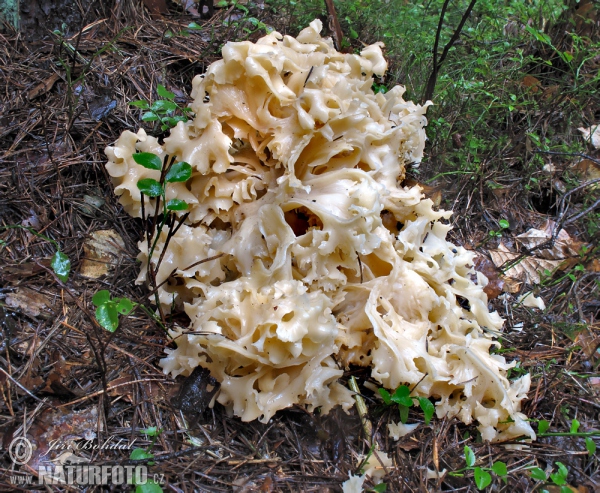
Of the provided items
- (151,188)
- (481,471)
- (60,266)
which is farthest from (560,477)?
(60,266)

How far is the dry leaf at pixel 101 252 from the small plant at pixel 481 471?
95.5 inches

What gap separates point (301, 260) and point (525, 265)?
7.44ft

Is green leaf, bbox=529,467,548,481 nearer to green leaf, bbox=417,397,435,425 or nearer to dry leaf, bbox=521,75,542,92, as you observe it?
green leaf, bbox=417,397,435,425

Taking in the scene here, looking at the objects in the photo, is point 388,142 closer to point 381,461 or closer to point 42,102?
point 381,461

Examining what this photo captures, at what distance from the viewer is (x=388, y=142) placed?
3260 millimetres

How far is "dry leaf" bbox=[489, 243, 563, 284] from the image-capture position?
12.6ft

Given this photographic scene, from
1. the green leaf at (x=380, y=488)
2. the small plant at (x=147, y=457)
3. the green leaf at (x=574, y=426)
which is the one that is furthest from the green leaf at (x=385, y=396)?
the small plant at (x=147, y=457)

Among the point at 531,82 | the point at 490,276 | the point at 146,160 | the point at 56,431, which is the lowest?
the point at 56,431

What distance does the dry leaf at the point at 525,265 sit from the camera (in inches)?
151

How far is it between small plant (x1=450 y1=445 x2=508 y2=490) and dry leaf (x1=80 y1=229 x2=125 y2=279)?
2.43 m

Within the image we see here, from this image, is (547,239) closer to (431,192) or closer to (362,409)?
(431,192)

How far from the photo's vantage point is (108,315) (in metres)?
2.20

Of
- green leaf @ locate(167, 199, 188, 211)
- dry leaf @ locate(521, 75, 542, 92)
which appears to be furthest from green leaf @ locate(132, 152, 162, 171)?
dry leaf @ locate(521, 75, 542, 92)

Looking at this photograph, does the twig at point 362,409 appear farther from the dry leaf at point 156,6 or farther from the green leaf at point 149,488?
the dry leaf at point 156,6
